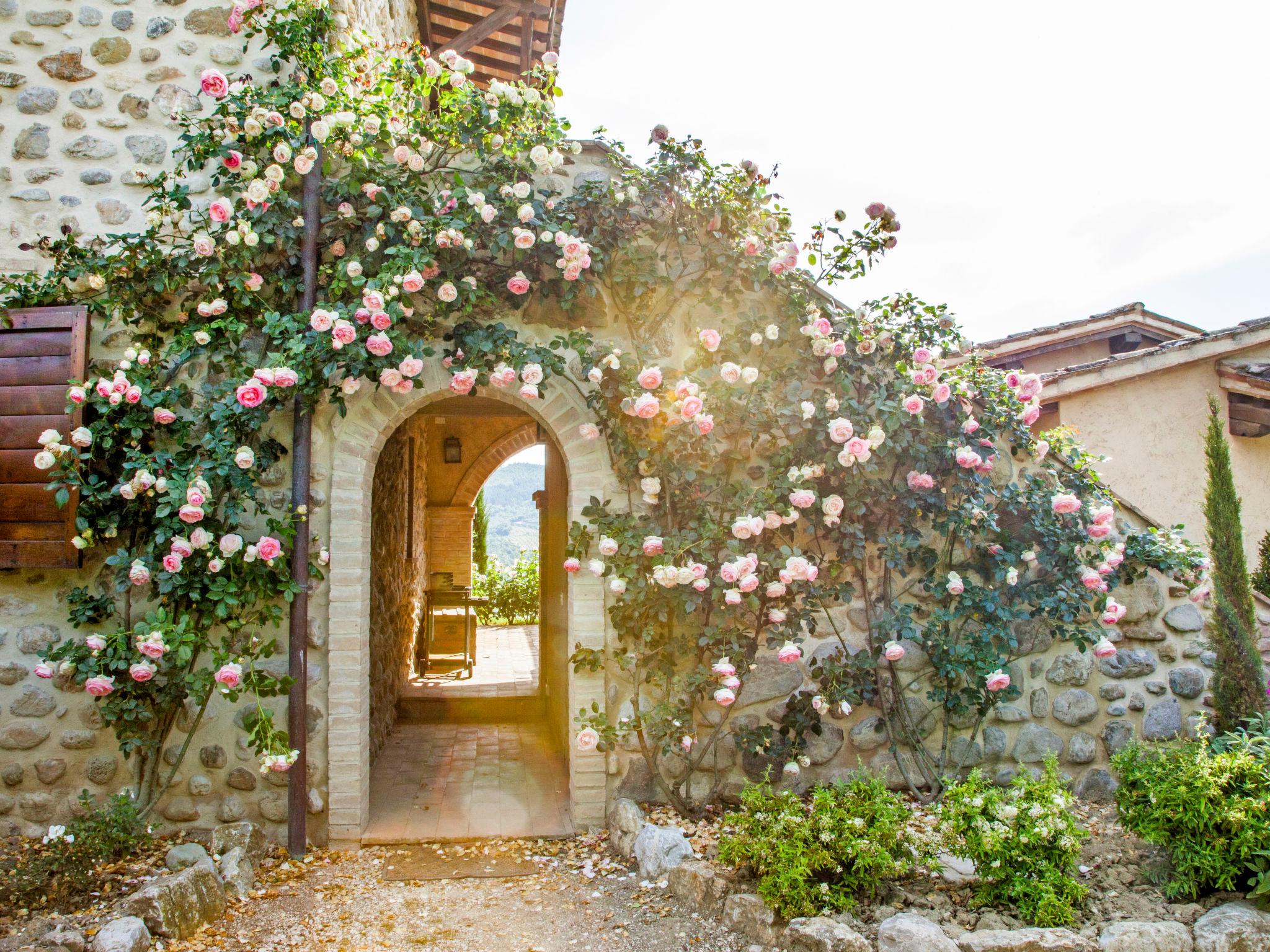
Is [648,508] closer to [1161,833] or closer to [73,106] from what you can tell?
[1161,833]

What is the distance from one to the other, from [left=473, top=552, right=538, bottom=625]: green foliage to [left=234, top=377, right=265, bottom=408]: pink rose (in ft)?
38.3

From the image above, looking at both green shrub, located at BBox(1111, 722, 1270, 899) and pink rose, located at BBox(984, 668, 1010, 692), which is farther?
pink rose, located at BBox(984, 668, 1010, 692)

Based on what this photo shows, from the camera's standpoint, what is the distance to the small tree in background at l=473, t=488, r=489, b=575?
16078 mm

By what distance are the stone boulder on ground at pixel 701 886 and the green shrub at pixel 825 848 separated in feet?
0.30

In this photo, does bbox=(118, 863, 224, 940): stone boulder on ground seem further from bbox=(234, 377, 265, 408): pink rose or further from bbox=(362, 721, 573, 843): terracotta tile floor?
bbox=(234, 377, 265, 408): pink rose

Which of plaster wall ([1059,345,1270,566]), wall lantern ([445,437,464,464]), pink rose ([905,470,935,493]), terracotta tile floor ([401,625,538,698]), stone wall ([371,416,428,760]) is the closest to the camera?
pink rose ([905,470,935,493])

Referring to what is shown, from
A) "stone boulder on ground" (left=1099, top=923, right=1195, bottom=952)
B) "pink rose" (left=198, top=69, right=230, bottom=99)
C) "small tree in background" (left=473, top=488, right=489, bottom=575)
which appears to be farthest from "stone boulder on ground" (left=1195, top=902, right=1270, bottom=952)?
"small tree in background" (left=473, top=488, right=489, bottom=575)

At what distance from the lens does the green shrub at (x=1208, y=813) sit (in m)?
3.10

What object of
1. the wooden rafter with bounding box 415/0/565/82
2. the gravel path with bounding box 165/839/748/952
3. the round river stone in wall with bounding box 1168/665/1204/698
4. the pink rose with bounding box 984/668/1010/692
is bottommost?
the gravel path with bounding box 165/839/748/952

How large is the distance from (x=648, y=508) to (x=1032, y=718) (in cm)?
255

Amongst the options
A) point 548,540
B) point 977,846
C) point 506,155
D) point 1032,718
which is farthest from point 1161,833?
point 548,540

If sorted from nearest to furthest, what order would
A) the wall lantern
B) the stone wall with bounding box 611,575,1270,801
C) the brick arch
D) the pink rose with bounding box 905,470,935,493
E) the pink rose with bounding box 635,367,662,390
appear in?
1. the pink rose with bounding box 635,367,662,390
2. the pink rose with bounding box 905,470,935,493
3. the stone wall with bounding box 611,575,1270,801
4. the wall lantern
5. the brick arch

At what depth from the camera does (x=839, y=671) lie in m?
4.40

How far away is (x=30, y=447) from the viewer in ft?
13.3
